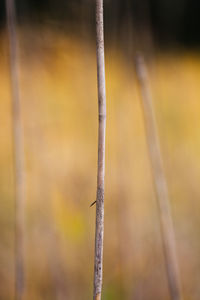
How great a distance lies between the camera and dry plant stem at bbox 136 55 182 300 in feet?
2.09

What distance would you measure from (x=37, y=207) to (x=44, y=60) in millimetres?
312

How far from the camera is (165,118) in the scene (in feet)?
2.77

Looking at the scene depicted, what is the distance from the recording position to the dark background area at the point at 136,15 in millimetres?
742

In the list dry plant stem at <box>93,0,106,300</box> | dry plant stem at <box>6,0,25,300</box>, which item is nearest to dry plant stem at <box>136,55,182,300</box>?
dry plant stem at <box>6,0,25,300</box>

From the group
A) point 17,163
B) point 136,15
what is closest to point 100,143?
point 17,163

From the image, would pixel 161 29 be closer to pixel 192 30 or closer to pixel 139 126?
pixel 192 30

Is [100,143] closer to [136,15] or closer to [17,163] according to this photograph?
[17,163]

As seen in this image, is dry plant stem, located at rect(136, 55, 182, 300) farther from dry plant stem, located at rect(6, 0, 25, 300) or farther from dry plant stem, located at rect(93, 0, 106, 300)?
dry plant stem, located at rect(93, 0, 106, 300)

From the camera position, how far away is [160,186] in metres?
0.70

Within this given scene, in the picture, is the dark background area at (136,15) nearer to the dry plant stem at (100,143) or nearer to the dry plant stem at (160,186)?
the dry plant stem at (160,186)

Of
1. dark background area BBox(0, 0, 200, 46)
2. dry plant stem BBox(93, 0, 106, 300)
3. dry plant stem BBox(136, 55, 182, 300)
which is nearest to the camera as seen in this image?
dry plant stem BBox(93, 0, 106, 300)

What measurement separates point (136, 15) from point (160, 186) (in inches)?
16.2

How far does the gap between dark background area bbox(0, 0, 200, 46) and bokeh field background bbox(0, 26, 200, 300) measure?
0.03 meters

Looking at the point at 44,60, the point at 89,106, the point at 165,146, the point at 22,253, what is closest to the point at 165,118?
the point at 165,146
